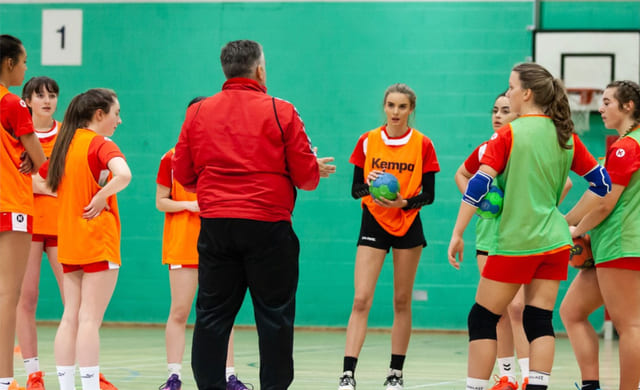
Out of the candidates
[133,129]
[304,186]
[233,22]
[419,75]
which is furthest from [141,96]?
[304,186]

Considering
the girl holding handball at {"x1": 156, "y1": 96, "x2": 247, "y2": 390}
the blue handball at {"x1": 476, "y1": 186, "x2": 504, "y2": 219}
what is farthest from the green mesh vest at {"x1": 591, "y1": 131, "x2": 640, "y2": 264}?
the girl holding handball at {"x1": 156, "y1": 96, "x2": 247, "y2": 390}

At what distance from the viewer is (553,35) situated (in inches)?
372

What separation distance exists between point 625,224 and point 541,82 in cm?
96

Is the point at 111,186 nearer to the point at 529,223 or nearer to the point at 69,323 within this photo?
the point at 69,323

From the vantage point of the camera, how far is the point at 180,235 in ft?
17.2

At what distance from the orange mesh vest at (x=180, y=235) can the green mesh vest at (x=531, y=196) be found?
198 cm

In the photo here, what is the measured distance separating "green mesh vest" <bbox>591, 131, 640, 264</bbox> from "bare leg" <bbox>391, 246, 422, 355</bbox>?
1286mm

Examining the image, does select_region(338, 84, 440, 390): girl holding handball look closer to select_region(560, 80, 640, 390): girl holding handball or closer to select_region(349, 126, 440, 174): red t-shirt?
select_region(349, 126, 440, 174): red t-shirt

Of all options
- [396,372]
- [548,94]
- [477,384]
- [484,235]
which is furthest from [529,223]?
[396,372]

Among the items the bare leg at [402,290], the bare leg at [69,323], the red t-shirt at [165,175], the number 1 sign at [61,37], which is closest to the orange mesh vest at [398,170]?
the bare leg at [402,290]

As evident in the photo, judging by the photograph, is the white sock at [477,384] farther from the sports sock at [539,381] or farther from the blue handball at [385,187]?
the blue handball at [385,187]

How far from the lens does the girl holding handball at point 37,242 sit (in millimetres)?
5215

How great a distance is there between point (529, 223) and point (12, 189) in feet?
8.57

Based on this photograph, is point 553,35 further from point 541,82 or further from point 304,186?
point 304,186
